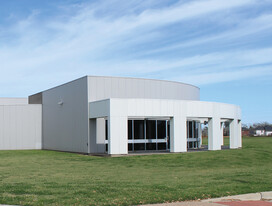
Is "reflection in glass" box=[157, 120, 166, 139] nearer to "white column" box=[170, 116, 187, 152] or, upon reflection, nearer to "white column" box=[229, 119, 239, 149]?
"white column" box=[170, 116, 187, 152]

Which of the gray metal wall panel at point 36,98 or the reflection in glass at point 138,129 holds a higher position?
the gray metal wall panel at point 36,98

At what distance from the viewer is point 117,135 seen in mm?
26828

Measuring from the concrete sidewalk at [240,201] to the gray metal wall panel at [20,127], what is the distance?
34.5 metres

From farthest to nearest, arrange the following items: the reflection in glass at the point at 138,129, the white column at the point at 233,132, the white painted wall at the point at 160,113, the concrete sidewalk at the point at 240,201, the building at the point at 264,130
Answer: the building at the point at 264,130 → the white column at the point at 233,132 → the reflection in glass at the point at 138,129 → the white painted wall at the point at 160,113 → the concrete sidewalk at the point at 240,201

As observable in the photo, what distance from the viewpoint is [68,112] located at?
34625 mm

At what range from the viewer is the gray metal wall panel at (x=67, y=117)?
31.5m

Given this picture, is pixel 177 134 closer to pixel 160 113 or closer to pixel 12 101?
pixel 160 113

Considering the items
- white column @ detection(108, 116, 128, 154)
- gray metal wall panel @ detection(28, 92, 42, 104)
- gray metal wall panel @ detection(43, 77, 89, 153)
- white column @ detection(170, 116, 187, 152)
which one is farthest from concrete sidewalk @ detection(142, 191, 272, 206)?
gray metal wall panel @ detection(28, 92, 42, 104)

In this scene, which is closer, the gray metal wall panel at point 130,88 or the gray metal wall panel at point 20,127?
the gray metal wall panel at point 130,88

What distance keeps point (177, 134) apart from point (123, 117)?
14.4 ft

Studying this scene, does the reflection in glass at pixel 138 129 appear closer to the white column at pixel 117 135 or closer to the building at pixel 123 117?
the building at pixel 123 117

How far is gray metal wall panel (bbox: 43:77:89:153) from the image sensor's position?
31.5 metres

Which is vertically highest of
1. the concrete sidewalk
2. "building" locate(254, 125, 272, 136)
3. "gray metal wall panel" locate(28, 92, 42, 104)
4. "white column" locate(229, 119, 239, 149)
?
"gray metal wall panel" locate(28, 92, 42, 104)

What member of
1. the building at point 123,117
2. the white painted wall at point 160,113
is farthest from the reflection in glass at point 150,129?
the white painted wall at point 160,113
